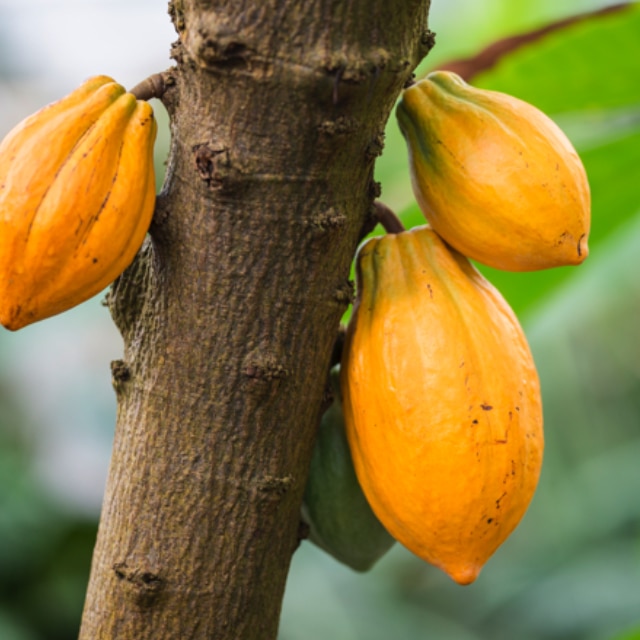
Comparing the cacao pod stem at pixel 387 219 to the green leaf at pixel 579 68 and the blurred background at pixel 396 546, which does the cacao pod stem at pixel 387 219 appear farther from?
the blurred background at pixel 396 546

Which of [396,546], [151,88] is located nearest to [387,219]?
[151,88]

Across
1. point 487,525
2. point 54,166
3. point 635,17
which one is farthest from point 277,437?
point 635,17

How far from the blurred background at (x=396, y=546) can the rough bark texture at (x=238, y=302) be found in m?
1.44

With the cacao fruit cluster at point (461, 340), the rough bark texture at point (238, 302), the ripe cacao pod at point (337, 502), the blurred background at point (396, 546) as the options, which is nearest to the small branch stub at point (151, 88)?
the rough bark texture at point (238, 302)

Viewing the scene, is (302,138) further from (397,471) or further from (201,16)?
(397,471)

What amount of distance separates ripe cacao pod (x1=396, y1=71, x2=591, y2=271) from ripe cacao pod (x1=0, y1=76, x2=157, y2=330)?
29 centimetres

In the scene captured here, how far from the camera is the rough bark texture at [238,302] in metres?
0.73

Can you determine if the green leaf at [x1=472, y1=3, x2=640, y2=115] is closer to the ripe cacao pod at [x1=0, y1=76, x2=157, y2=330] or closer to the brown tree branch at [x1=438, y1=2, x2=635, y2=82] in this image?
the brown tree branch at [x1=438, y1=2, x2=635, y2=82]

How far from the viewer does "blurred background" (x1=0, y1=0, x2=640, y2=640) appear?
2945mm

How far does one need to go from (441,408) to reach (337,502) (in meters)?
0.26

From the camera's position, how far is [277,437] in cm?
86

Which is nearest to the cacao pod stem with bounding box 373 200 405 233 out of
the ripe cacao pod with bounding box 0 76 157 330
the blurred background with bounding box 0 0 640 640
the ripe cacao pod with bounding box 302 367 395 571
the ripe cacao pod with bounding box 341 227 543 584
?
the ripe cacao pod with bounding box 341 227 543 584

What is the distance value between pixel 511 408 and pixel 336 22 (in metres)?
0.40

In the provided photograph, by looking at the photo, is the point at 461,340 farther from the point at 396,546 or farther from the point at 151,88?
the point at 396,546
